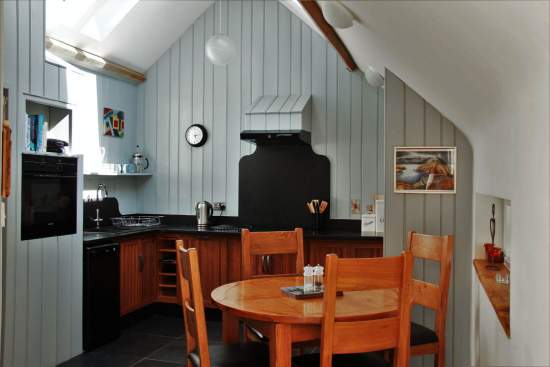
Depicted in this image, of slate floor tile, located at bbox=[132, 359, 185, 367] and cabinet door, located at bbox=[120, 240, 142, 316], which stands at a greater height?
cabinet door, located at bbox=[120, 240, 142, 316]

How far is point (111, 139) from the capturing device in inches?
224

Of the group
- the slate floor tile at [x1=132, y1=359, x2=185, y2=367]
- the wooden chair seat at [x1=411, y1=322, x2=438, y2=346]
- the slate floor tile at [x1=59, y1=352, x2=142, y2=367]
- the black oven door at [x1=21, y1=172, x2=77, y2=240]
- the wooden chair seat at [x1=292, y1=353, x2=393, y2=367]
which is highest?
the black oven door at [x1=21, y1=172, x2=77, y2=240]

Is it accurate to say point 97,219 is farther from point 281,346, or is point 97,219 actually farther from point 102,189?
point 281,346

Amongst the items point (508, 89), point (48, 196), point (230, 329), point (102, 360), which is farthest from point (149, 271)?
point (508, 89)

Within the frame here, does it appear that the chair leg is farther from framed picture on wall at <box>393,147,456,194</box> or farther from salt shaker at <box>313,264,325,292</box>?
framed picture on wall at <box>393,147,456,194</box>

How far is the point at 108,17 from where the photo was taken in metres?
5.25

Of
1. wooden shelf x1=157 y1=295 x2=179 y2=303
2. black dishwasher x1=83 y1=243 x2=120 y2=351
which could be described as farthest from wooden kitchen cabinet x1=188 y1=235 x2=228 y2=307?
black dishwasher x1=83 y1=243 x2=120 y2=351

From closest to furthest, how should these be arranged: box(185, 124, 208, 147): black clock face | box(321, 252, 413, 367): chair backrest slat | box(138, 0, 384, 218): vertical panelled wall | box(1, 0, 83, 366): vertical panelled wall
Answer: box(321, 252, 413, 367): chair backrest slat, box(1, 0, 83, 366): vertical panelled wall, box(138, 0, 384, 218): vertical panelled wall, box(185, 124, 208, 147): black clock face

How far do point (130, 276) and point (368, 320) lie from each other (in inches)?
128

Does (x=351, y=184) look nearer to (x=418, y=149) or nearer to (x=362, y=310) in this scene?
(x=418, y=149)

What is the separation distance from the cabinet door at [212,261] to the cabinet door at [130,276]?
1.95 feet

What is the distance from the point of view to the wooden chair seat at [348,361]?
258 cm

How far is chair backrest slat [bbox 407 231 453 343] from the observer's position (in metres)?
2.95

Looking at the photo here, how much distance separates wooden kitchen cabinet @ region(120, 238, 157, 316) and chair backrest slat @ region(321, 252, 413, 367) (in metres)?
3.12
